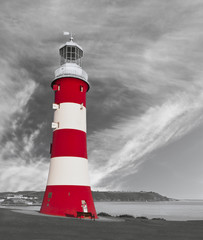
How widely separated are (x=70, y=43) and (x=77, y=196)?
12.2 metres

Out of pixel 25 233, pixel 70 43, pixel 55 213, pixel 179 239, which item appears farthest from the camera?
pixel 70 43

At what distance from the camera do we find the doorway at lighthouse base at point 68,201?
56.9 ft

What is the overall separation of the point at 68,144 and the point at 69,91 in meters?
4.24

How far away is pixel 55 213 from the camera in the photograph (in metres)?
17.4

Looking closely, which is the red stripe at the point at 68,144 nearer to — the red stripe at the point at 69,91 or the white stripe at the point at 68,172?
the white stripe at the point at 68,172

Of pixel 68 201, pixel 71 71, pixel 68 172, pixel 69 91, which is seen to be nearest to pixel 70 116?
pixel 69 91

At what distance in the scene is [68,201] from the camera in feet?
57.3

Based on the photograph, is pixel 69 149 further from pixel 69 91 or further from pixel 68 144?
pixel 69 91

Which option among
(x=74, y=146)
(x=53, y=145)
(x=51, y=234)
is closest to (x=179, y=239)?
(x=51, y=234)

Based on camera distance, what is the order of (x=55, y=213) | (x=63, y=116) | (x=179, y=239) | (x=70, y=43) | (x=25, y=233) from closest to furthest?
1. (x=25, y=233)
2. (x=179, y=239)
3. (x=55, y=213)
4. (x=63, y=116)
5. (x=70, y=43)

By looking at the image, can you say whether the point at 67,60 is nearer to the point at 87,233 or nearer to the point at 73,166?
the point at 73,166

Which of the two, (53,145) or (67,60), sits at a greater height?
(67,60)

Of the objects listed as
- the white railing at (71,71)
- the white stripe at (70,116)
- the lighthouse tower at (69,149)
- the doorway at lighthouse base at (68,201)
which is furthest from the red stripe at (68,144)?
the white railing at (71,71)

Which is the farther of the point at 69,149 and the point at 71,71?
the point at 71,71
